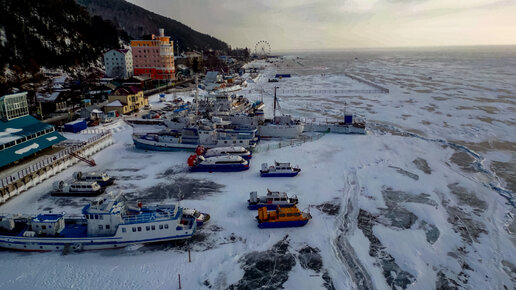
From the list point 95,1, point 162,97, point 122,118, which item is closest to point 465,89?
point 162,97

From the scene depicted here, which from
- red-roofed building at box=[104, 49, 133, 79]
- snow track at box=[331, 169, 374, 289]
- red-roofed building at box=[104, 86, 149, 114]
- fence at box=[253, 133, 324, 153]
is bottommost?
snow track at box=[331, 169, 374, 289]

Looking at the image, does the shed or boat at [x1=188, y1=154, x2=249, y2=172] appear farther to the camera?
the shed

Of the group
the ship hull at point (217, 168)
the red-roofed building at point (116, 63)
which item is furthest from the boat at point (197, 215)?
the red-roofed building at point (116, 63)

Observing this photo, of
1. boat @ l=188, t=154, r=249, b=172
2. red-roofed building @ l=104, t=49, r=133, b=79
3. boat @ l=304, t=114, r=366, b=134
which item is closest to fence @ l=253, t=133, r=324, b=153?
boat @ l=304, t=114, r=366, b=134

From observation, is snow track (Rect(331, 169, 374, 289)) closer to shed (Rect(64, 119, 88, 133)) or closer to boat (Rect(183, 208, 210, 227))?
boat (Rect(183, 208, 210, 227))

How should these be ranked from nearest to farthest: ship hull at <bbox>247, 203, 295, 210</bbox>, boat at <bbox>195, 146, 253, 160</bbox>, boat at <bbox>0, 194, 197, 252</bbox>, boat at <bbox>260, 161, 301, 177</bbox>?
boat at <bbox>0, 194, 197, 252</bbox> < ship hull at <bbox>247, 203, 295, 210</bbox> < boat at <bbox>260, 161, 301, 177</bbox> < boat at <bbox>195, 146, 253, 160</bbox>

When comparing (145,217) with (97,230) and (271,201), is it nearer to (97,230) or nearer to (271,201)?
(97,230)

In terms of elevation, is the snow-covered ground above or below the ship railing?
below

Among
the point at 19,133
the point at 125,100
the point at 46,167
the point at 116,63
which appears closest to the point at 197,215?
the point at 46,167
